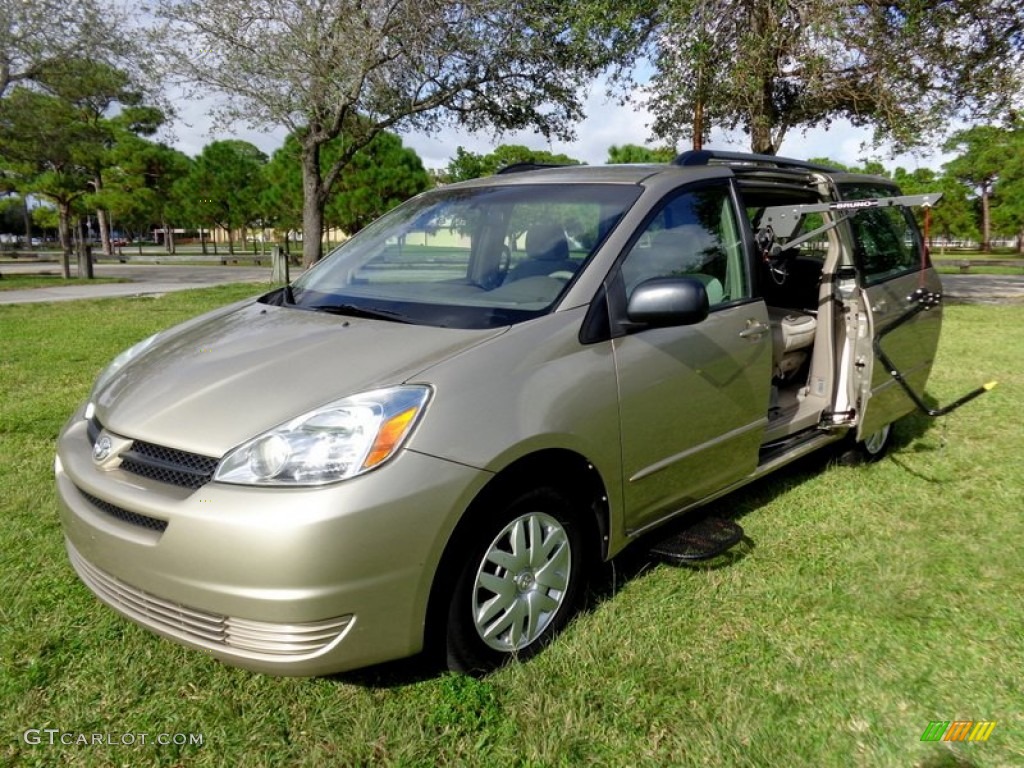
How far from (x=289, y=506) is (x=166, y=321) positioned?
9954 mm

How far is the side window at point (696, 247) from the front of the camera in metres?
2.93

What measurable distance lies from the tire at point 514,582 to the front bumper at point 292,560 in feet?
0.52

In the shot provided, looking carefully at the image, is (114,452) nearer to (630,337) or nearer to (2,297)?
(630,337)

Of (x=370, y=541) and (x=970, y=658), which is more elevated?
(x=370, y=541)

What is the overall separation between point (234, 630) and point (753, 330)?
7.94ft

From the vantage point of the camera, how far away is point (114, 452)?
2.29 meters

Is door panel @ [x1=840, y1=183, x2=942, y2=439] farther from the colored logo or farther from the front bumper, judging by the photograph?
the front bumper

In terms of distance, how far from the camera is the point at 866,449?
4594mm

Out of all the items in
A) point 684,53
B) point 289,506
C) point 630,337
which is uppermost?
point 684,53

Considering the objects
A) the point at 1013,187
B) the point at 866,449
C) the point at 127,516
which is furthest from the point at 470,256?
the point at 1013,187

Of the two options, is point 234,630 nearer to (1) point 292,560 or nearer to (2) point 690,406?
(1) point 292,560

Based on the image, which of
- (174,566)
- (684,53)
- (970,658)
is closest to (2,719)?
(174,566)

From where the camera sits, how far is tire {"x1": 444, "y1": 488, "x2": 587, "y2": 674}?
7.38ft

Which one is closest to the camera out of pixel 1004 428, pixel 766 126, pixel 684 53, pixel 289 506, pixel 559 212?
pixel 289 506
